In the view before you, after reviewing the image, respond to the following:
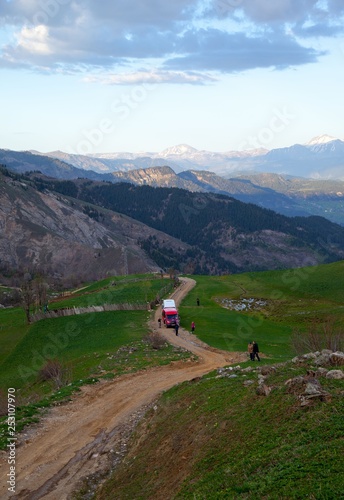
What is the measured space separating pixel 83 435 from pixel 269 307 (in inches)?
1698

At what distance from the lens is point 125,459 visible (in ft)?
64.2

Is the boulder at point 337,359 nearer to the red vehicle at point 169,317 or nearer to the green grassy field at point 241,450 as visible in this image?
the green grassy field at point 241,450

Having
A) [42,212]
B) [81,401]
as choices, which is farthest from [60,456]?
[42,212]

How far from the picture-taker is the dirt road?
712 inches

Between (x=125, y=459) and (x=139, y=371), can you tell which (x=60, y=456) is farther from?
(x=139, y=371)

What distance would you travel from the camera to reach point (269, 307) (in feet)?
205

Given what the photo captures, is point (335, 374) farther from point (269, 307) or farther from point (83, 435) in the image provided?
point (269, 307)

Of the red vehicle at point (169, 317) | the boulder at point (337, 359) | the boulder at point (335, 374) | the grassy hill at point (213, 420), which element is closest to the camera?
the grassy hill at point (213, 420)

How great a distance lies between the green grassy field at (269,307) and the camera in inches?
Answer: 1849

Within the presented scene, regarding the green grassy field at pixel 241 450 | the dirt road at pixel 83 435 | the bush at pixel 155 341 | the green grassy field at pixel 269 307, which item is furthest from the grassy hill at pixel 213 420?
the dirt road at pixel 83 435

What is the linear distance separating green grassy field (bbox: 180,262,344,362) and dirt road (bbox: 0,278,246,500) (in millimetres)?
11601

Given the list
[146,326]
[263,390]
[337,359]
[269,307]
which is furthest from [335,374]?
[269,307]

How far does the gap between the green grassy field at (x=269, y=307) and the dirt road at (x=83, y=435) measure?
1160cm

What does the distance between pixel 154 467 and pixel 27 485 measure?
4734mm
